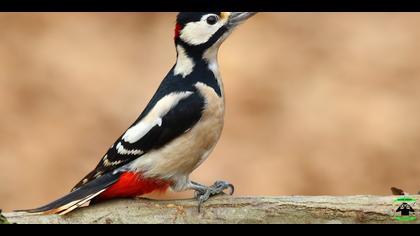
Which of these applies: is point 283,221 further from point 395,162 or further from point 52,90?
point 52,90

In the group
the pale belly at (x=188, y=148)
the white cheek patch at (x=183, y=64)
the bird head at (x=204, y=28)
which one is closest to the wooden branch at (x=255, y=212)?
the pale belly at (x=188, y=148)

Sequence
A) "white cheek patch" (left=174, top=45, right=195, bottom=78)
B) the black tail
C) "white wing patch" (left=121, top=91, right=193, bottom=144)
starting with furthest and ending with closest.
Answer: "white cheek patch" (left=174, top=45, right=195, bottom=78), "white wing patch" (left=121, top=91, right=193, bottom=144), the black tail

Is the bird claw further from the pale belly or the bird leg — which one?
the pale belly

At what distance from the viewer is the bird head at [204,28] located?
A: 162 inches

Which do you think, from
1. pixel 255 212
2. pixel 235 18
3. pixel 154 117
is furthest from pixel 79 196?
pixel 235 18

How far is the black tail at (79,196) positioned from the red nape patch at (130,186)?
30 millimetres

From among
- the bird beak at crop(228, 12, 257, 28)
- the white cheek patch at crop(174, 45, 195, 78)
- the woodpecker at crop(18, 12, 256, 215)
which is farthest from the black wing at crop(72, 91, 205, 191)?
the bird beak at crop(228, 12, 257, 28)

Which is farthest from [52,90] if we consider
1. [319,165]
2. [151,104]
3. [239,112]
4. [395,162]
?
[151,104]

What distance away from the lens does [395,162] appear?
759 cm

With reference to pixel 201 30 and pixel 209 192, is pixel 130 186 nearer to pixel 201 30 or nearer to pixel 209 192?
pixel 209 192

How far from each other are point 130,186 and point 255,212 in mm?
536

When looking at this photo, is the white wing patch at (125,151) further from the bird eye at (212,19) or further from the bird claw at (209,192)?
the bird eye at (212,19)

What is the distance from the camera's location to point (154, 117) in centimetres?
402

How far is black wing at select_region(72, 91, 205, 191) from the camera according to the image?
13.2ft
